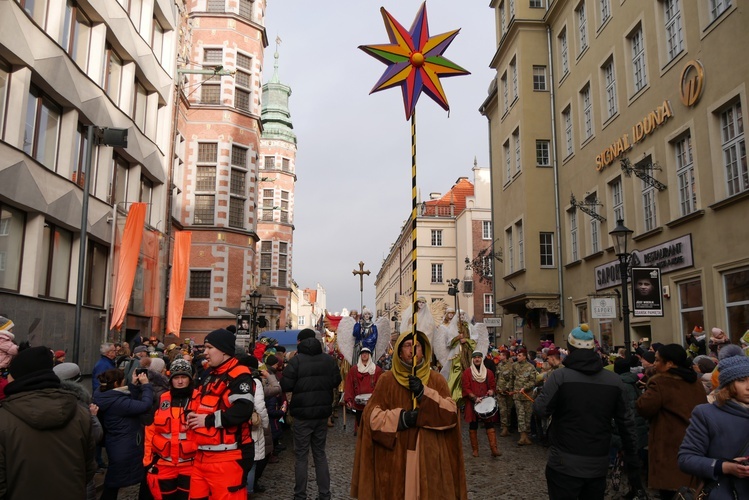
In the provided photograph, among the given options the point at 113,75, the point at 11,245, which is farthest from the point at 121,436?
the point at 113,75

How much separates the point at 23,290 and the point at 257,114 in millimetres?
23174

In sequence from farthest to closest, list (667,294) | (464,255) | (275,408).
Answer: (464,255) < (667,294) < (275,408)

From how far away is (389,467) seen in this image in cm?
511

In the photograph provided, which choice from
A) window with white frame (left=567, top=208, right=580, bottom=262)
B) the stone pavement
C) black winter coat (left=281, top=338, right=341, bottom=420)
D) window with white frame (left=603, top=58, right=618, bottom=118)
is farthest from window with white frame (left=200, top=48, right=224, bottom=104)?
black winter coat (left=281, top=338, right=341, bottom=420)

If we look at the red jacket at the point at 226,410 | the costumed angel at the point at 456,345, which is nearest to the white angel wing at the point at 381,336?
the costumed angel at the point at 456,345

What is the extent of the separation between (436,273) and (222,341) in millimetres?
58819

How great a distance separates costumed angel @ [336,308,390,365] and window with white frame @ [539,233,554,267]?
11017mm

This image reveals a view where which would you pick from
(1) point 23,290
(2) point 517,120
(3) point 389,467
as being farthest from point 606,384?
(2) point 517,120

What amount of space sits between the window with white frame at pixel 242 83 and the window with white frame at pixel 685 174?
2534cm

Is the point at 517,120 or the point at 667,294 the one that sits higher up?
the point at 517,120

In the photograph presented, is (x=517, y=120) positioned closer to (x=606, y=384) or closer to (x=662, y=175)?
(x=662, y=175)

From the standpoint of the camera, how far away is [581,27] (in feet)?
71.5

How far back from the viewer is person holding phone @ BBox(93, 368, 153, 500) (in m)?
6.50

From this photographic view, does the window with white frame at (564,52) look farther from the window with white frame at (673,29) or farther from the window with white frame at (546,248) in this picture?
the window with white frame at (673,29)
